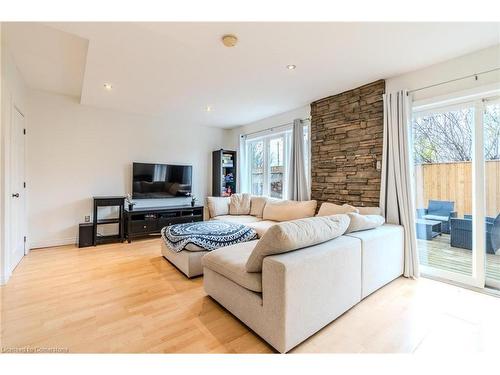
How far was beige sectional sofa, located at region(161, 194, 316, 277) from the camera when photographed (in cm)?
266

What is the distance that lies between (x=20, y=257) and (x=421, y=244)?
5.32 m

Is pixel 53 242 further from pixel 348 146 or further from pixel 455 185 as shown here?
pixel 455 185

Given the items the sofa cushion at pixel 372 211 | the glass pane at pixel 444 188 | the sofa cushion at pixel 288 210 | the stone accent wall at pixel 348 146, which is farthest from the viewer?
the sofa cushion at pixel 288 210

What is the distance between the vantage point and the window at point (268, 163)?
4.54m

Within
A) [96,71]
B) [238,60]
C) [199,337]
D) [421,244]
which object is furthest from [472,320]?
[96,71]

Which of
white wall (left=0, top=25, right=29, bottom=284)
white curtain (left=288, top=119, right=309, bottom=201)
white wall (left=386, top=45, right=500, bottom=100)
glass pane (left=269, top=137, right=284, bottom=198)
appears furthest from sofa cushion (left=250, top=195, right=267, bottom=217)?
white wall (left=0, top=25, right=29, bottom=284)

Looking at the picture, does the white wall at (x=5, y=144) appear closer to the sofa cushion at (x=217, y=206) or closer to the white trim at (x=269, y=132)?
the sofa cushion at (x=217, y=206)

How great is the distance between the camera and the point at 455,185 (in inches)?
102

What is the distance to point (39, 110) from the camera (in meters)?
3.71

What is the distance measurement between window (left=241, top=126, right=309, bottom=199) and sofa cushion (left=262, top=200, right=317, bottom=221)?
0.61 meters

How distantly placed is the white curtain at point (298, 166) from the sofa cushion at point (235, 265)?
6.45ft

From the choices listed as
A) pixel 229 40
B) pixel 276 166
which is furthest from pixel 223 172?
pixel 229 40

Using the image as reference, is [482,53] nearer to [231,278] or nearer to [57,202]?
[231,278]

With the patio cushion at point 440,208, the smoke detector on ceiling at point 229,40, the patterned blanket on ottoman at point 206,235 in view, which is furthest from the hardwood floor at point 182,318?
the smoke detector on ceiling at point 229,40
